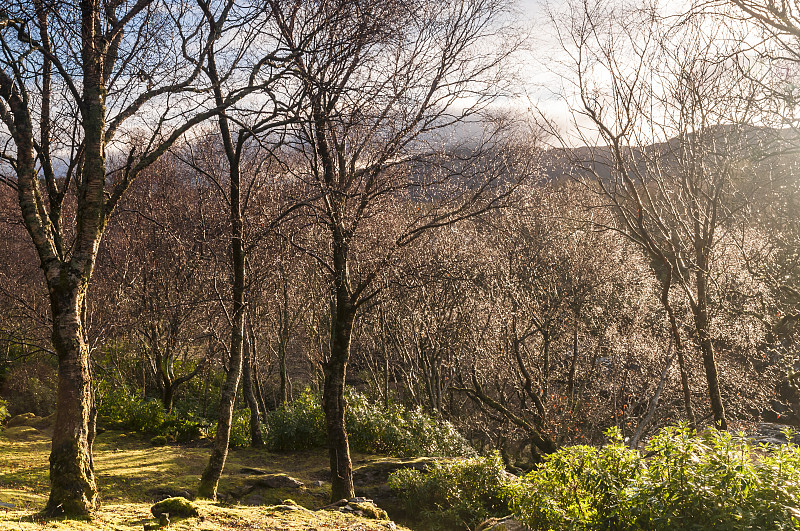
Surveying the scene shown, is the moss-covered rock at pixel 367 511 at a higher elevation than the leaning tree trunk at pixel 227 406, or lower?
lower

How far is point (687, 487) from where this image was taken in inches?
155

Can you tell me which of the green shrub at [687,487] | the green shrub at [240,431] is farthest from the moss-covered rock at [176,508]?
the green shrub at [240,431]

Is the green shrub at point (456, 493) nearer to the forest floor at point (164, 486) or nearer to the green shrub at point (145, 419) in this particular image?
the forest floor at point (164, 486)

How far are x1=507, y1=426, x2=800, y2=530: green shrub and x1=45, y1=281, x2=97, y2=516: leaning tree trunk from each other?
4411 mm

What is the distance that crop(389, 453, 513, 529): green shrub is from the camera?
8398 millimetres

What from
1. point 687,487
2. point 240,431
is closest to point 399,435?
point 240,431

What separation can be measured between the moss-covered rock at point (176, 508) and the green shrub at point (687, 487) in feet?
12.5

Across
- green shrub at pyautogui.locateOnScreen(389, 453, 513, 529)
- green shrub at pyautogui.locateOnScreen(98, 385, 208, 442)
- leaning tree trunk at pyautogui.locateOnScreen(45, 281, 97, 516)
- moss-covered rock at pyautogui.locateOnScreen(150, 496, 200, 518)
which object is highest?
leaning tree trunk at pyautogui.locateOnScreen(45, 281, 97, 516)

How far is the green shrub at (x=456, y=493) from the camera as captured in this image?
8398 millimetres

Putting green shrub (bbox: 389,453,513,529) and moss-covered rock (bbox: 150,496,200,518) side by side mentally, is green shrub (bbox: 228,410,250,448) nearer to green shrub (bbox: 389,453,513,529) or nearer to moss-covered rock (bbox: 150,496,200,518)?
green shrub (bbox: 389,453,513,529)

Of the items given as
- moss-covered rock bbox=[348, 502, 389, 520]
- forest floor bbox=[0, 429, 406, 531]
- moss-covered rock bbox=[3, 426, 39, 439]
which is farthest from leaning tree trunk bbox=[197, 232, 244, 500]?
moss-covered rock bbox=[3, 426, 39, 439]

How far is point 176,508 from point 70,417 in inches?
62.3

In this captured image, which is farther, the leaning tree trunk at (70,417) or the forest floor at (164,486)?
the forest floor at (164,486)

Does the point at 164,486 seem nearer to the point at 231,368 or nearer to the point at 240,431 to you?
the point at 231,368
